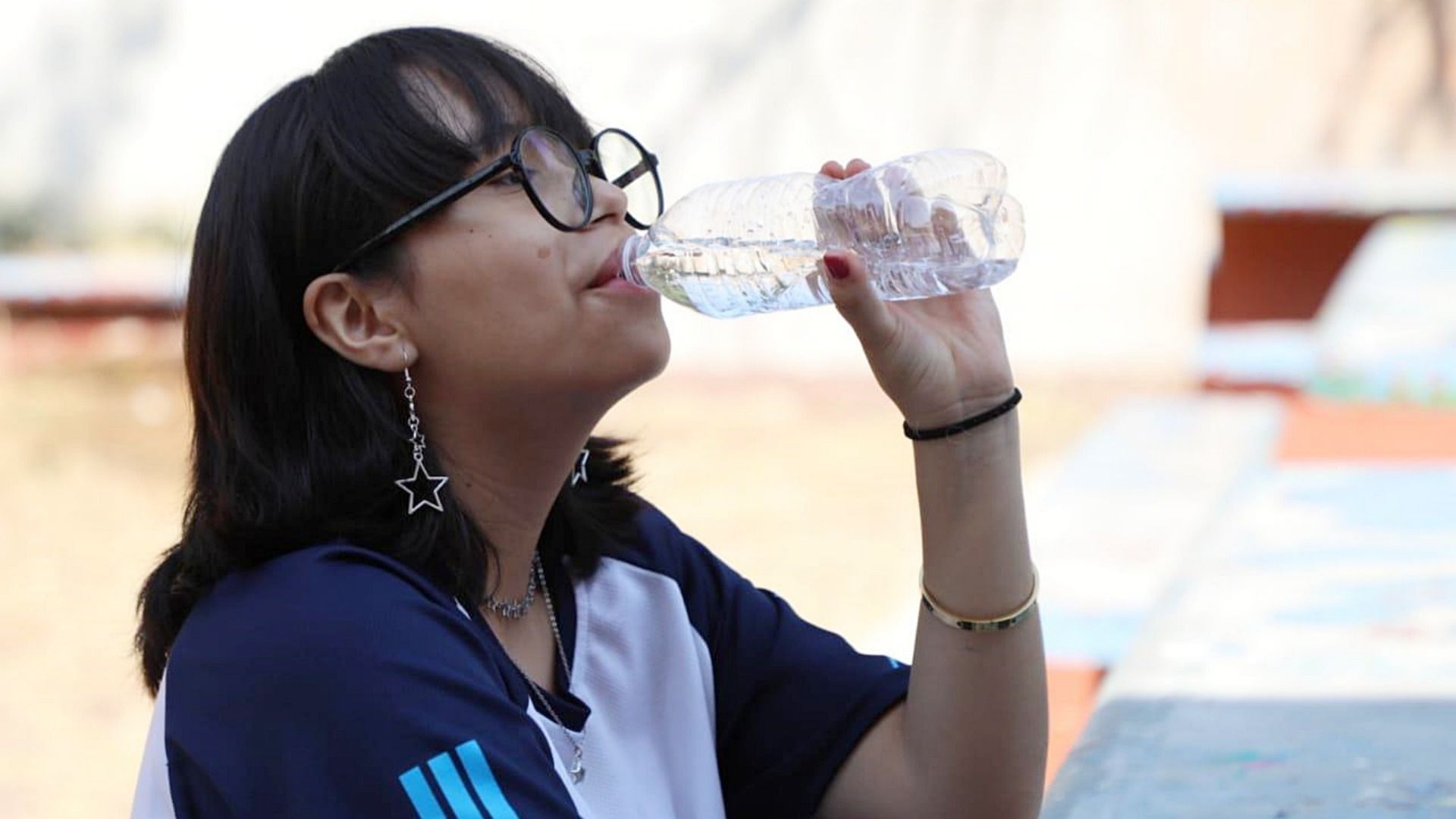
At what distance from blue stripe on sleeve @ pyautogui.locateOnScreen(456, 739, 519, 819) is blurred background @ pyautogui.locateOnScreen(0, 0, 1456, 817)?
178 cm

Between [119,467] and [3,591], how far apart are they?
5.86 feet

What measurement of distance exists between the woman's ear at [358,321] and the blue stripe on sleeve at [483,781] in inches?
17.1

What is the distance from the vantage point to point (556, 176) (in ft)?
5.67

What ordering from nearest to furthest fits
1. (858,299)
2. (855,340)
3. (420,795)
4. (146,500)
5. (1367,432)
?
1. (420,795)
2. (858,299)
3. (1367,432)
4. (146,500)
5. (855,340)

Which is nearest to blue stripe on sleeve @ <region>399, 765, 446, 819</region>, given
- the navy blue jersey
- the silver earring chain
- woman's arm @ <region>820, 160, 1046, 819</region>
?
the navy blue jersey

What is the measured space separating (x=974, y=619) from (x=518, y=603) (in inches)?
Result: 18.1

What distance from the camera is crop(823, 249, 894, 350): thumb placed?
5.22 feet

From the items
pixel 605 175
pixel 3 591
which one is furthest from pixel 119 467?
pixel 605 175

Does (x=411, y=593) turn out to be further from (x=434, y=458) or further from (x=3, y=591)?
(x=3, y=591)

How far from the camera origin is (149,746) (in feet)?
5.02

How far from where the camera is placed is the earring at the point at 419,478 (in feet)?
5.50

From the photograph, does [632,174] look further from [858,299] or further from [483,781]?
[483,781]

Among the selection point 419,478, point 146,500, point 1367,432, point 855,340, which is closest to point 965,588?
point 419,478

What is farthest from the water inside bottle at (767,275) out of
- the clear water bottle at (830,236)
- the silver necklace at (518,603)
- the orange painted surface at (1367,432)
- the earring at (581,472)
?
the orange painted surface at (1367,432)
